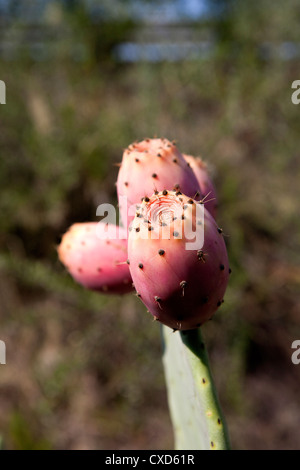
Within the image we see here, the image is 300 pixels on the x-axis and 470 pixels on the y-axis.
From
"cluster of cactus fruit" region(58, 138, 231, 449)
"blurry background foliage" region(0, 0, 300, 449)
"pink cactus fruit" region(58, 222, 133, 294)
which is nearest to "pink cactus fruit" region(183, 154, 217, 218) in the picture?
"cluster of cactus fruit" region(58, 138, 231, 449)

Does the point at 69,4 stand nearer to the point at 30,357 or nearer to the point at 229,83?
the point at 229,83

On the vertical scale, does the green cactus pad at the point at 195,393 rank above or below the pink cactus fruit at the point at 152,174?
below

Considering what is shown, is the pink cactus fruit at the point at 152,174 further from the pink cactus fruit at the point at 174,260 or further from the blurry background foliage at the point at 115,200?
the blurry background foliage at the point at 115,200

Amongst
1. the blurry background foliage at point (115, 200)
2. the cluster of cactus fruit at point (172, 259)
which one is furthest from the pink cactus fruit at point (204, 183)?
the blurry background foliage at point (115, 200)

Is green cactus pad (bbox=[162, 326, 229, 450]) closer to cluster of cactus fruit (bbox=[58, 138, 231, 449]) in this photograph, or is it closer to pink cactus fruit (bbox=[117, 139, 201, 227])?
cluster of cactus fruit (bbox=[58, 138, 231, 449])
